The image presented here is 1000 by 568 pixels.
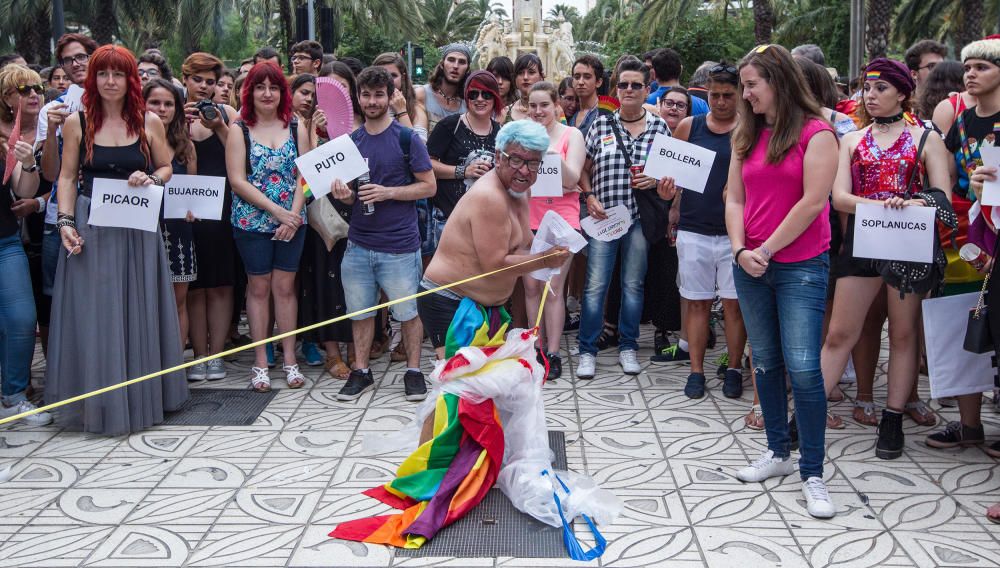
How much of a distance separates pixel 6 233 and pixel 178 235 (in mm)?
1064

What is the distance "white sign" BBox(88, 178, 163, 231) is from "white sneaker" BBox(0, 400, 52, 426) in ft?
4.31

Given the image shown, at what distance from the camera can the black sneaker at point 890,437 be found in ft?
16.9

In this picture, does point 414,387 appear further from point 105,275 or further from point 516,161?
point 516,161

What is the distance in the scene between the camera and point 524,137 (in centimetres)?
438

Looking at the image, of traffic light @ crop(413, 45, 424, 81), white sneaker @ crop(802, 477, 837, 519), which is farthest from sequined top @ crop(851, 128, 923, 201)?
traffic light @ crop(413, 45, 424, 81)

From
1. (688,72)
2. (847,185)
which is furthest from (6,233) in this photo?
(688,72)

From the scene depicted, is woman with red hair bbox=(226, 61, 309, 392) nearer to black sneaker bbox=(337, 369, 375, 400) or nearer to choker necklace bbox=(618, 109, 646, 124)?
black sneaker bbox=(337, 369, 375, 400)

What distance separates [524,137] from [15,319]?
3502mm

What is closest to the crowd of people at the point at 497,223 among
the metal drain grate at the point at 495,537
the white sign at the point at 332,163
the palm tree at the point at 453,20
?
the white sign at the point at 332,163

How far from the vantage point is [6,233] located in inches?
228

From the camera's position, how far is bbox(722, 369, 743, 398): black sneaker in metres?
6.28

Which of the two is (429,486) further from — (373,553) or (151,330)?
(151,330)

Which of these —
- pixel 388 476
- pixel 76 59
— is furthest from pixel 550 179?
pixel 76 59

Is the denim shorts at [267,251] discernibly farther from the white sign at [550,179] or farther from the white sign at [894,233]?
the white sign at [894,233]
